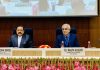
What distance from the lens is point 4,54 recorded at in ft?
10.2

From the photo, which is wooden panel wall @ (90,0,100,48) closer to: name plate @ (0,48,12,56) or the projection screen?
the projection screen

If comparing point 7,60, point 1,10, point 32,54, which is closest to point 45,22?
point 1,10

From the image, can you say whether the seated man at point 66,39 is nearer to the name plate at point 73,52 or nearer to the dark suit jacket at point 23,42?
the dark suit jacket at point 23,42

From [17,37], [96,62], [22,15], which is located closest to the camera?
[96,62]

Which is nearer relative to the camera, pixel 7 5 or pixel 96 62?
pixel 96 62

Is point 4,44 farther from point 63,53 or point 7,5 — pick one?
point 63,53

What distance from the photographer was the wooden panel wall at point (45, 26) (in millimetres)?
7172

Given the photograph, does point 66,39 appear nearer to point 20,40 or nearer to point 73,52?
point 20,40

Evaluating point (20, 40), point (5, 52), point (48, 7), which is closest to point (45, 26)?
point (48, 7)

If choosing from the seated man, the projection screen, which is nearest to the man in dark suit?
the seated man

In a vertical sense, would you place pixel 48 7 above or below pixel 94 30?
above

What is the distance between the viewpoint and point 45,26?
7.21m

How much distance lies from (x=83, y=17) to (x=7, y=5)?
180cm

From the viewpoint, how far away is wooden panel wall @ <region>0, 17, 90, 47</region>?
7.17 metres
